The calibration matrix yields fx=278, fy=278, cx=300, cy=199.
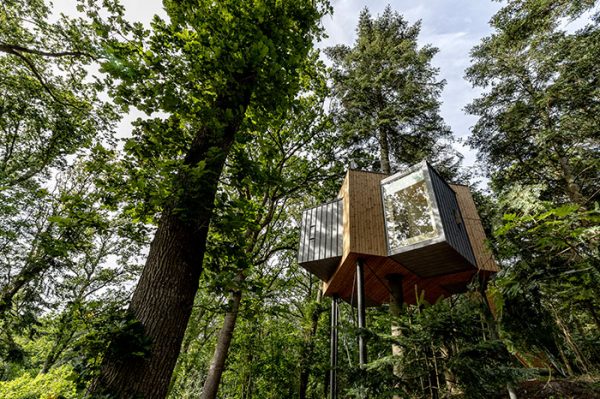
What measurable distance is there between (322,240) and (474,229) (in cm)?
418

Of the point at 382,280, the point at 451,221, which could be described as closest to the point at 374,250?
the point at 382,280

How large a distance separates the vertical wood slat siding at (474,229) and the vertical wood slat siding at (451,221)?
13.6 inches

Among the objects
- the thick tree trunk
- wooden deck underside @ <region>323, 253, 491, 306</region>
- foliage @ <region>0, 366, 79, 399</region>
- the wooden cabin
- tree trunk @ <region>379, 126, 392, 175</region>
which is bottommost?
foliage @ <region>0, 366, 79, 399</region>

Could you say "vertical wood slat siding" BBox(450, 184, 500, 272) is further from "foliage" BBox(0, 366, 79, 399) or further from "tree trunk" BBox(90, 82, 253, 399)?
"foliage" BBox(0, 366, 79, 399)

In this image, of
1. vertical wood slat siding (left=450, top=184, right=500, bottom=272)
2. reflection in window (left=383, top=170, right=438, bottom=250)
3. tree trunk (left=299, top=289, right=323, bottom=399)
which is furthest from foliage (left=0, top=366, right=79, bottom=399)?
vertical wood slat siding (left=450, top=184, right=500, bottom=272)

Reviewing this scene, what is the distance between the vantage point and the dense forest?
8.79ft

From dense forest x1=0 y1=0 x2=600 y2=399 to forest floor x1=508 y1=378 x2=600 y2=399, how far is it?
0.13 ft

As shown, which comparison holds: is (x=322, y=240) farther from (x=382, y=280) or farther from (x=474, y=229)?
(x=474, y=229)

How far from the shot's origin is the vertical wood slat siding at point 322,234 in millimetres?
7402

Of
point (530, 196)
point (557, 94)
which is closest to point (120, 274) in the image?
point (530, 196)

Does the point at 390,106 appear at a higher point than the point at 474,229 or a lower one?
higher

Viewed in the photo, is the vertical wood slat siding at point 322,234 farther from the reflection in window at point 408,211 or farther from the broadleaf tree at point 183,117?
the broadleaf tree at point 183,117

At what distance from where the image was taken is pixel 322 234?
779 cm

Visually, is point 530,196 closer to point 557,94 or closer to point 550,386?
point 550,386
